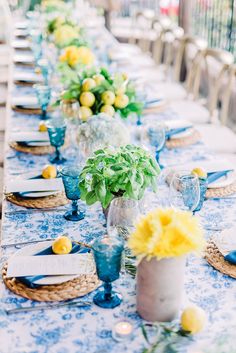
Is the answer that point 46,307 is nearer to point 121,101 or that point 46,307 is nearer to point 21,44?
point 121,101

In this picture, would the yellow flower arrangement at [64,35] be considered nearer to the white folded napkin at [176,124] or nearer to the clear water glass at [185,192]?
the white folded napkin at [176,124]

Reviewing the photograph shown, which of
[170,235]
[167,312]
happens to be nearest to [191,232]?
[170,235]

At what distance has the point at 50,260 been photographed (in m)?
1.41

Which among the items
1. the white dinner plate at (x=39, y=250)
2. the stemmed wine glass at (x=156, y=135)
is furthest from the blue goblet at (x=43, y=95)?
the white dinner plate at (x=39, y=250)

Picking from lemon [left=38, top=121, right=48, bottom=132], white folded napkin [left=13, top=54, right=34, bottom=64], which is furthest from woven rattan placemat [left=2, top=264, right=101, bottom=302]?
white folded napkin [left=13, top=54, right=34, bottom=64]

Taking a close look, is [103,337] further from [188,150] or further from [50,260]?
[188,150]

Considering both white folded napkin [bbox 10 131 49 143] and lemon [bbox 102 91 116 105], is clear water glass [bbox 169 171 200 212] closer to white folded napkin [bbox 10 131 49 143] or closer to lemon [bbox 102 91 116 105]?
lemon [bbox 102 91 116 105]

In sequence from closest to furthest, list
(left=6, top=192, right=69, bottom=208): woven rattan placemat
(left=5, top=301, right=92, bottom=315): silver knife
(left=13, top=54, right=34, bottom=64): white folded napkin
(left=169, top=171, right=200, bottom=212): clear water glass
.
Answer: (left=5, top=301, right=92, bottom=315): silver knife < (left=169, top=171, right=200, bottom=212): clear water glass < (left=6, top=192, right=69, bottom=208): woven rattan placemat < (left=13, top=54, right=34, bottom=64): white folded napkin

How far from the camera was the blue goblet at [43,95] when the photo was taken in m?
2.54

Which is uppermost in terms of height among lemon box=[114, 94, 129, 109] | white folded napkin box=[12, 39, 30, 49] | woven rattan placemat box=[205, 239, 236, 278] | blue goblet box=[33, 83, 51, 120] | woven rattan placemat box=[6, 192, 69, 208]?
lemon box=[114, 94, 129, 109]

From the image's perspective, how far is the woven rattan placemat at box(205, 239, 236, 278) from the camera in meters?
1.42

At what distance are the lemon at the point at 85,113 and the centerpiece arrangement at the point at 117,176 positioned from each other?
2.12 ft

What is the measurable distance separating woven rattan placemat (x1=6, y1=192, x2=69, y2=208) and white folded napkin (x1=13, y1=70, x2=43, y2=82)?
161 centimetres

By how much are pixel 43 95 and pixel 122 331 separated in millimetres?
1577
